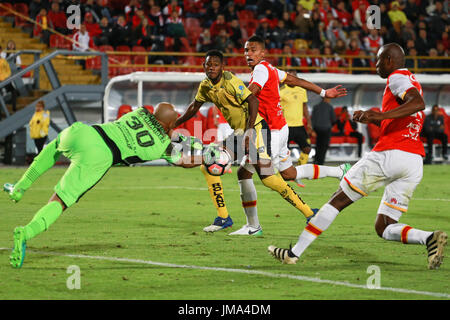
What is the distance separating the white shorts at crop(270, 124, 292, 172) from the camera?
975 cm

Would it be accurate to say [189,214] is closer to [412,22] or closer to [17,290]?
[17,290]

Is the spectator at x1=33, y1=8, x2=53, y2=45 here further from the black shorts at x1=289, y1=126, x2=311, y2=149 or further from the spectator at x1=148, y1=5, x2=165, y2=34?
the black shorts at x1=289, y1=126, x2=311, y2=149

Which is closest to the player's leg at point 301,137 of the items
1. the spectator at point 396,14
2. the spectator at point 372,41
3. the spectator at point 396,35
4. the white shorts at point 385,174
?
the white shorts at point 385,174

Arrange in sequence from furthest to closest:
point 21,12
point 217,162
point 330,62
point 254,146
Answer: point 330,62
point 21,12
point 254,146
point 217,162

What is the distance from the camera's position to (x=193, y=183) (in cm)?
1727

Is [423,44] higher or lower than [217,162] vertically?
higher

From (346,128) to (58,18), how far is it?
917 cm

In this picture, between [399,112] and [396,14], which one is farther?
[396,14]

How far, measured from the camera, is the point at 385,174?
7.01 m

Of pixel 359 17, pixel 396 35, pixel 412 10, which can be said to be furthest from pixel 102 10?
pixel 412 10

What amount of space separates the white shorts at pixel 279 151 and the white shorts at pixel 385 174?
2662 millimetres

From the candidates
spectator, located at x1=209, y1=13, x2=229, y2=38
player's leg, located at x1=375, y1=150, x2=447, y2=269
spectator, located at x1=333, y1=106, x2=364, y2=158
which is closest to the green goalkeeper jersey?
player's leg, located at x1=375, y1=150, x2=447, y2=269

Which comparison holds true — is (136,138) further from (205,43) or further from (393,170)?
(205,43)

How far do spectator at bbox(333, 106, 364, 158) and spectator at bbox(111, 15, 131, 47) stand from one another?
691 cm
